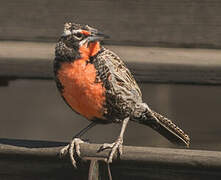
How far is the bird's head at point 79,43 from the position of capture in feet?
11.8

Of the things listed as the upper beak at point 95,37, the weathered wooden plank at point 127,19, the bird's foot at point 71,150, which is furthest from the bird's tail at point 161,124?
the bird's foot at point 71,150

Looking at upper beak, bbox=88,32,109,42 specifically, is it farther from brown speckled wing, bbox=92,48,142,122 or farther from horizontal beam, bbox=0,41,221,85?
horizontal beam, bbox=0,41,221,85

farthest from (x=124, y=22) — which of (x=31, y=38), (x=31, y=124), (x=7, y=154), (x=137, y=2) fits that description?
(x=7, y=154)

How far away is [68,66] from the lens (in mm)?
3572

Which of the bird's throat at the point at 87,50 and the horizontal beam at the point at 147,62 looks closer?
the bird's throat at the point at 87,50

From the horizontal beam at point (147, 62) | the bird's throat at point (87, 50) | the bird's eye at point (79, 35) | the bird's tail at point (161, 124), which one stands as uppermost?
the bird's eye at point (79, 35)

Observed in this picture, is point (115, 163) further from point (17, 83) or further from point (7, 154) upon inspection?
point (17, 83)

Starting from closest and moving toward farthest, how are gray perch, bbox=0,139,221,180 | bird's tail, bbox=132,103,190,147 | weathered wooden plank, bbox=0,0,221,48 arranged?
gray perch, bbox=0,139,221,180, bird's tail, bbox=132,103,190,147, weathered wooden plank, bbox=0,0,221,48

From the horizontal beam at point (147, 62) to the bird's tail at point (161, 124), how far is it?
17cm

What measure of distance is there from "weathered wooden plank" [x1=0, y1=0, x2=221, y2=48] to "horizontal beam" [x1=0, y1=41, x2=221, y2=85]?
0.21ft

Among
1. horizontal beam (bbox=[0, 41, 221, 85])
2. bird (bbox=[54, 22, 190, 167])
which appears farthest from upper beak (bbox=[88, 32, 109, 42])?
horizontal beam (bbox=[0, 41, 221, 85])

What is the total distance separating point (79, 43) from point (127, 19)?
64 centimetres

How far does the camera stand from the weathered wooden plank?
13.5 feet

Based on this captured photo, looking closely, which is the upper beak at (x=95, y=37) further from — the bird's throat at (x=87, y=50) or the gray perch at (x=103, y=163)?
the gray perch at (x=103, y=163)
